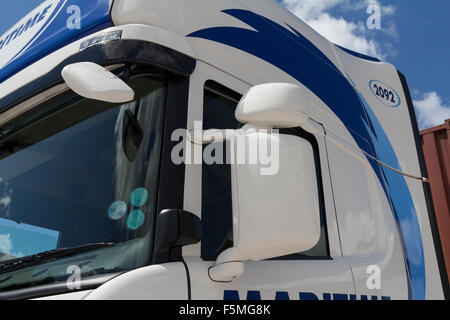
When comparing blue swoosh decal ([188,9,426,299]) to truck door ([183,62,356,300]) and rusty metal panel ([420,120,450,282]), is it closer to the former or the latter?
truck door ([183,62,356,300])

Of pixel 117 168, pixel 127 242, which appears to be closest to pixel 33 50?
pixel 117 168

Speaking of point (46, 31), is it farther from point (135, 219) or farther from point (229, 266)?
point (229, 266)

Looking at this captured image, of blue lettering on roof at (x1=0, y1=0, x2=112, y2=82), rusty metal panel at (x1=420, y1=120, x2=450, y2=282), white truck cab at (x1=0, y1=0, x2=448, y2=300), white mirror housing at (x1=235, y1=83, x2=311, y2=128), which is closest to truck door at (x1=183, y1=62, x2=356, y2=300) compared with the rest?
white truck cab at (x1=0, y1=0, x2=448, y2=300)

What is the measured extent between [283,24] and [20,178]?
53.3 inches

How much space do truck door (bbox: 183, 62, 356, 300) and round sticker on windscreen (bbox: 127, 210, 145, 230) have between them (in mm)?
133

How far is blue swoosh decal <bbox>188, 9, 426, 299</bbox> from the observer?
200 centimetres

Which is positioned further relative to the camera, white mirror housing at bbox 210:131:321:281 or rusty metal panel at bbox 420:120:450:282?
rusty metal panel at bbox 420:120:450:282

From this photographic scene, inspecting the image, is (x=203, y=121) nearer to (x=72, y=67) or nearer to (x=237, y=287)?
(x=72, y=67)

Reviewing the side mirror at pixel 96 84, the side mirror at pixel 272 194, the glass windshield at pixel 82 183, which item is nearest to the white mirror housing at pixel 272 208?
the side mirror at pixel 272 194

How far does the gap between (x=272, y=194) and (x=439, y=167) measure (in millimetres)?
2744

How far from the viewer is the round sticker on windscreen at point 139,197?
1361mm

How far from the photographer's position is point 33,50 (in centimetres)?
191

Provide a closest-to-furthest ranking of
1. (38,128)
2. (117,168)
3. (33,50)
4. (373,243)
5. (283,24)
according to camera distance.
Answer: (117,168), (38,128), (33,50), (373,243), (283,24)
